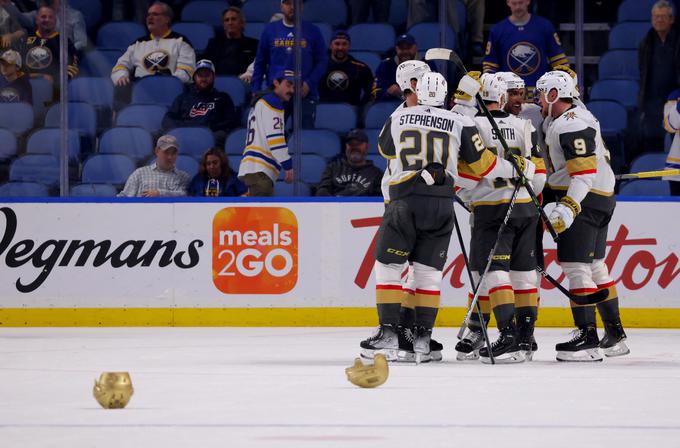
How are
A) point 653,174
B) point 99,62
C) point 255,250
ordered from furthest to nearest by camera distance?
1. point 99,62
2. point 255,250
3. point 653,174

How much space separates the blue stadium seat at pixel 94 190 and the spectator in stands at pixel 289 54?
1.30m

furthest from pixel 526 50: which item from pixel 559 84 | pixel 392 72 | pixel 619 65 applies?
pixel 559 84

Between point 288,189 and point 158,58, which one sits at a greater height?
point 158,58

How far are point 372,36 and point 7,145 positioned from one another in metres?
2.82

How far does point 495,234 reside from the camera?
714 cm

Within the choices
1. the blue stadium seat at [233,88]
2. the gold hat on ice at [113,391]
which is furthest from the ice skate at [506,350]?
the blue stadium seat at [233,88]

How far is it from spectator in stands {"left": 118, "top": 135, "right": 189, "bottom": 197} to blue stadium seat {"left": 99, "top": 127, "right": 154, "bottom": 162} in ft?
0.24

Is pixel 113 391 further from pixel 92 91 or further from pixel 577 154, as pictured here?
pixel 92 91

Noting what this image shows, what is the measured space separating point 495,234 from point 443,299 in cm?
253

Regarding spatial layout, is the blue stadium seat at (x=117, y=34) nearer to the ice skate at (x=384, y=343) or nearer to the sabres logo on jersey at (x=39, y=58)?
the sabres logo on jersey at (x=39, y=58)

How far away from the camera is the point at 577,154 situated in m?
7.16

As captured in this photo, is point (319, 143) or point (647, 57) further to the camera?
point (647, 57)

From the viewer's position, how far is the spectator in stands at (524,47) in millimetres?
9914

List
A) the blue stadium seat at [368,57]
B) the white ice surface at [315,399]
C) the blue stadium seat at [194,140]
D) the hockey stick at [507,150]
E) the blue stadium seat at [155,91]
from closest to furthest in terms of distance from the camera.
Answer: the white ice surface at [315,399] → the hockey stick at [507,150] → the blue stadium seat at [194,140] → the blue stadium seat at [155,91] → the blue stadium seat at [368,57]
